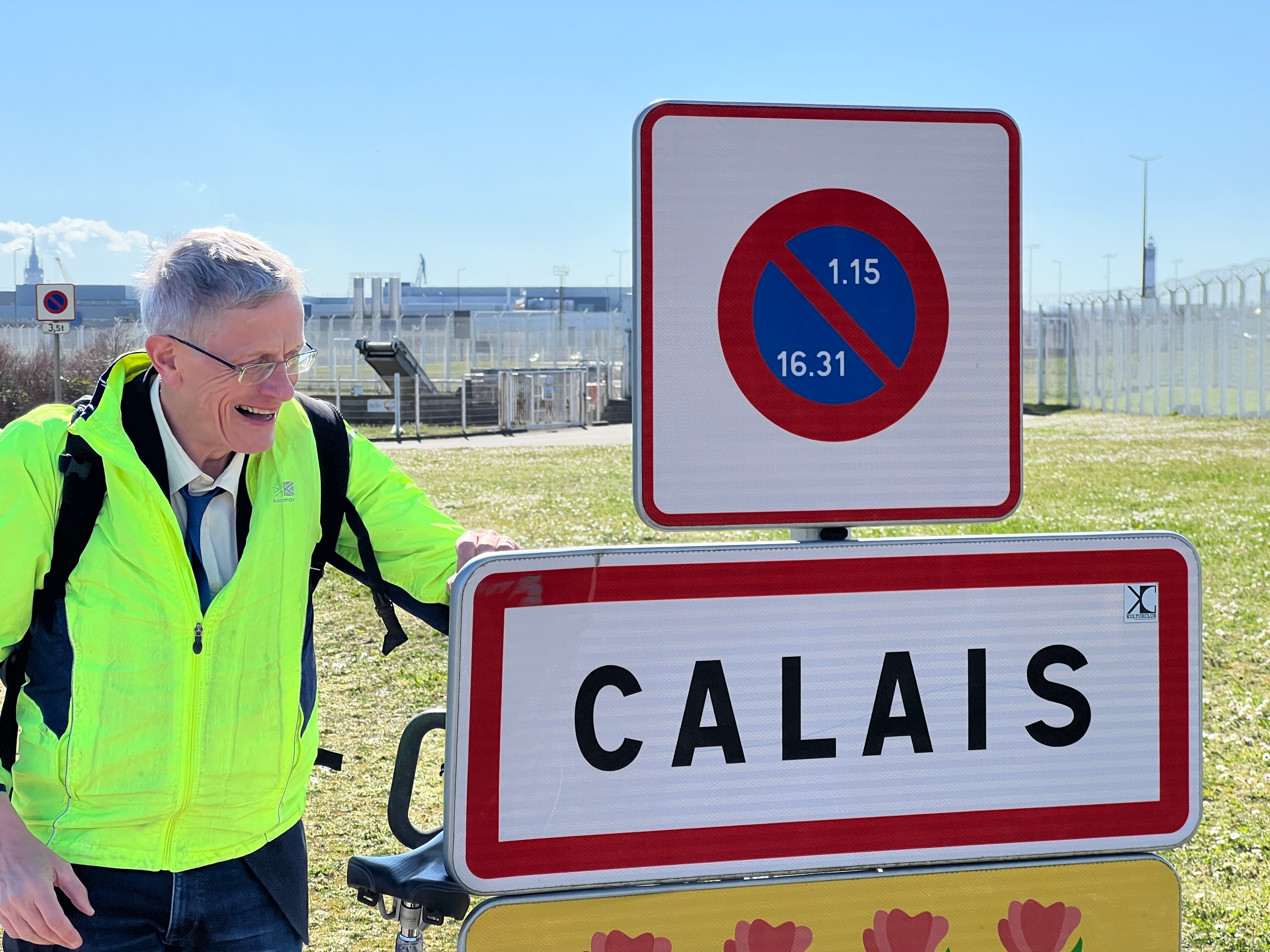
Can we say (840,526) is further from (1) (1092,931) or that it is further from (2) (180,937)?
(2) (180,937)

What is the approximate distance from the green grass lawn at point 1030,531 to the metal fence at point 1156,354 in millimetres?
10999

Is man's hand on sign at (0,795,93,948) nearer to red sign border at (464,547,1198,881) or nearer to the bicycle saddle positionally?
the bicycle saddle

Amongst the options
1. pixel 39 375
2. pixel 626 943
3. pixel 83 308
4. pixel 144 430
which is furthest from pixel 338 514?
pixel 83 308

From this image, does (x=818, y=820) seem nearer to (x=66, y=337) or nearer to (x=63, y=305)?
(x=63, y=305)

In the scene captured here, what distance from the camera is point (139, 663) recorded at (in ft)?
5.89

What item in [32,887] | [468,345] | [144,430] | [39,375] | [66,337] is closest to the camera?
[32,887]

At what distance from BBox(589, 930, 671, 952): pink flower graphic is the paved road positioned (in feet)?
72.1

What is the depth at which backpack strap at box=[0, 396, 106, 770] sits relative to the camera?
175 cm

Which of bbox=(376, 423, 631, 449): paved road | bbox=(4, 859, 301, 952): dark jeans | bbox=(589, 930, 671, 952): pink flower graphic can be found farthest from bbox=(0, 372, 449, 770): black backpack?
bbox=(376, 423, 631, 449): paved road

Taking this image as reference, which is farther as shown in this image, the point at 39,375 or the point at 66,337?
the point at 66,337

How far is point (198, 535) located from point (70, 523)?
19 cm

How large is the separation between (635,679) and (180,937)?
923mm

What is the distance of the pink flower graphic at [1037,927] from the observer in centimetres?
155

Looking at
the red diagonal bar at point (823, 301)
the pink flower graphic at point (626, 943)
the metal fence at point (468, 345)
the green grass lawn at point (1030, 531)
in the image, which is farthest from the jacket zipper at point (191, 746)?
the metal fence at point (468, 345)
